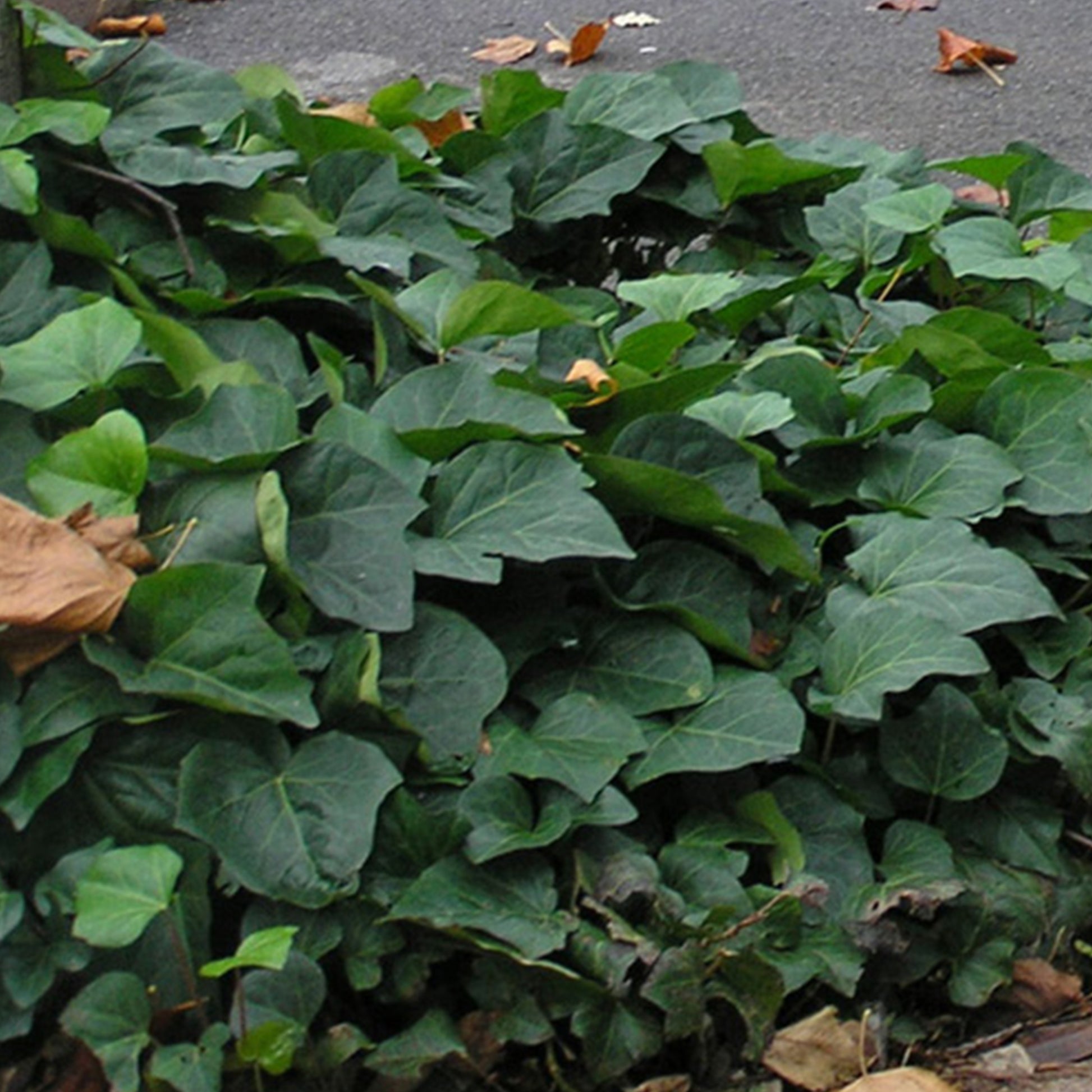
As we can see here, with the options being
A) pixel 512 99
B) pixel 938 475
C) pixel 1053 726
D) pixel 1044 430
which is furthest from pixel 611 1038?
pixel 512 99

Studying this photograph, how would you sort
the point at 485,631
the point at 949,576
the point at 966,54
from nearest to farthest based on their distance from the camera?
the point at 485,631, the point at 949,576, the point at 966,54

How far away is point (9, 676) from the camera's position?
182 centimetres

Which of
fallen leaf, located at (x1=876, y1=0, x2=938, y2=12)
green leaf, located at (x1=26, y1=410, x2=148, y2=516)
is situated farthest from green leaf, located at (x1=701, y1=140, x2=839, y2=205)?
fallen leaf, located at (x1=876, y1=0, x2=938, y2=12)

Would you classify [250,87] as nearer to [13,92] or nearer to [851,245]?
[13,92]

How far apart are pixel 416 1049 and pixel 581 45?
4.17 m

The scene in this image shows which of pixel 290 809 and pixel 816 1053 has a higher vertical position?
pixel 290 809

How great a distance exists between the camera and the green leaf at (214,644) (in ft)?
5.91

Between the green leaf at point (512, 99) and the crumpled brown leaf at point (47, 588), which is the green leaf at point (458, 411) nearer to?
the crumpled brown leaf at point (47, 588)

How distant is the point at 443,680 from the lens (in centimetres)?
195

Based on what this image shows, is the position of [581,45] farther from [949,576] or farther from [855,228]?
[949,576]

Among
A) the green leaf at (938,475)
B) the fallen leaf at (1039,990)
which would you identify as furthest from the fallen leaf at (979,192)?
the fallen leaf at (1039,990)

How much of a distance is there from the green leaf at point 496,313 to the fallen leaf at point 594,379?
0.20 ft

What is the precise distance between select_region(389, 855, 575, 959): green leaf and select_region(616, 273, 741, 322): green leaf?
0.91 metres

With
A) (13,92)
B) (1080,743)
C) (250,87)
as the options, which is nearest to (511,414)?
(1080,743)
